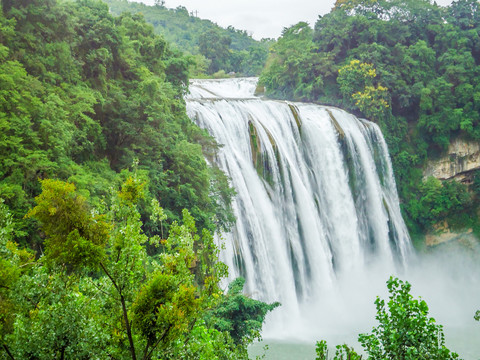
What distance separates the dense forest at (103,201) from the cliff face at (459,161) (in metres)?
17.7

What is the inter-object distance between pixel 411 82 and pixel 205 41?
24638mm

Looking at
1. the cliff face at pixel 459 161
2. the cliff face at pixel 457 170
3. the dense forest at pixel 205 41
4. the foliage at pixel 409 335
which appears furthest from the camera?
the dense forest at pixel 205 41

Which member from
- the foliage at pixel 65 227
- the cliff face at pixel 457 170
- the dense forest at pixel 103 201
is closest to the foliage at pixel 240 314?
the dense forest at pixel 103 201

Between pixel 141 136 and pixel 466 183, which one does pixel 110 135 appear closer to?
pixel 141 136

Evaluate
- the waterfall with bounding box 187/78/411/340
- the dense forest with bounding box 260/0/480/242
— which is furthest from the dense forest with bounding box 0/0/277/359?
the dense forest with bounding box 260/0/480/242

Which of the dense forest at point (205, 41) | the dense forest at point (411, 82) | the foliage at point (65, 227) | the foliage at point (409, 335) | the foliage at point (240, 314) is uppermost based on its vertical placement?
the dense forest at point (205, 41)

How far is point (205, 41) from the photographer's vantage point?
145 ft

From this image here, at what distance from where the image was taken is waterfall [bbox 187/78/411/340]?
1484cm

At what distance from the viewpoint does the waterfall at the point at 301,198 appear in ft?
48.7

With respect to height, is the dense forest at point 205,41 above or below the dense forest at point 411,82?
above

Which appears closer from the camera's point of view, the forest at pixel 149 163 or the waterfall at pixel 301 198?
the forest at pixel 149 163

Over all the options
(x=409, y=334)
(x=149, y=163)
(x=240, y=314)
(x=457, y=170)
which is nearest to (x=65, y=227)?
(x=409, y=334)

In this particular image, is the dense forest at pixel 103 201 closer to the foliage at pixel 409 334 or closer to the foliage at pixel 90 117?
the foliage at pixel 90 117

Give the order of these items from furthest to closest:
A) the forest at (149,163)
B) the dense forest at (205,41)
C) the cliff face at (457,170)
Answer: the dense forest at (205,41), the cliff face at (457,170), the forest at (149,163)
